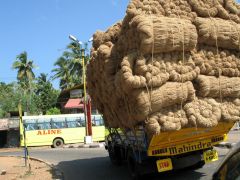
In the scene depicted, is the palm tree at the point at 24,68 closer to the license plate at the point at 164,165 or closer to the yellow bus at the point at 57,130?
the yellow bus at the point at 57,130

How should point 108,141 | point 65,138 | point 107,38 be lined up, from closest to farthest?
point 107,38 → point 108,141 → point 65,138

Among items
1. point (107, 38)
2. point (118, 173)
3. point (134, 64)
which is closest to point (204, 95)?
point (134, 64)

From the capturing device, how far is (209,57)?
855 centimetres

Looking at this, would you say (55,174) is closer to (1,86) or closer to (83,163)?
(83,163)

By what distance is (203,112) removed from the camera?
804cm

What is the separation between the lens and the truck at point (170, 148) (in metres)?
8.16

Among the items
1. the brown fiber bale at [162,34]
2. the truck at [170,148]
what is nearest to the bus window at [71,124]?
the truck at [170,148]

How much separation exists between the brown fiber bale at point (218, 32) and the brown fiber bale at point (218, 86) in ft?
2.48

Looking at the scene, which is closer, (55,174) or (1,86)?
(55,174)

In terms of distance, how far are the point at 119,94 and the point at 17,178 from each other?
19.0 feet

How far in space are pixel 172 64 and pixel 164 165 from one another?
2236 mm

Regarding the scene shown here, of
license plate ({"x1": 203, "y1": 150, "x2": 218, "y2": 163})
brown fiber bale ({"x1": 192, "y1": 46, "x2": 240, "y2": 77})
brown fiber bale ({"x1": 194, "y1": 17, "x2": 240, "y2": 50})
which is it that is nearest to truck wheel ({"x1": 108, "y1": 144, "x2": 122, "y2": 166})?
license plate ({"x1": 203, "y1": 150, "x2": 218, "y2": 163})

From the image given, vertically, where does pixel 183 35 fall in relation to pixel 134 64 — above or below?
above

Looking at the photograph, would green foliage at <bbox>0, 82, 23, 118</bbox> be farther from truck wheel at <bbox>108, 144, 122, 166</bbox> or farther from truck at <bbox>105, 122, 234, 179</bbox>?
truck at <bbox>105, 122, 234, 179</bbox>
